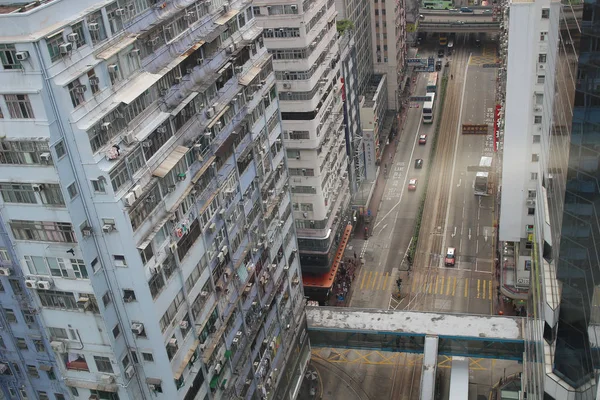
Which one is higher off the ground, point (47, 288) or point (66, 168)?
point (66, 168)

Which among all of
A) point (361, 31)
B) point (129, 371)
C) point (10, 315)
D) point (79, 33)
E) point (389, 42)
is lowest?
point (389, 42)

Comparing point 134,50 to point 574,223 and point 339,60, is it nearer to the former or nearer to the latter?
point 574,223

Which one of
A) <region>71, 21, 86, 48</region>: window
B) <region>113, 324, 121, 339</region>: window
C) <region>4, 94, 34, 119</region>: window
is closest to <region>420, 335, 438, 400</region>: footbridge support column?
<region>113, 324, 121, 339</region>: window

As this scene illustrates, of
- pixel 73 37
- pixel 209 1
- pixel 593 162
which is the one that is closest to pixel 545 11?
pixel 209 1

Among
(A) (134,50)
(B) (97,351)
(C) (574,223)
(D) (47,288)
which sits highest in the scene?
(A) (134,50)

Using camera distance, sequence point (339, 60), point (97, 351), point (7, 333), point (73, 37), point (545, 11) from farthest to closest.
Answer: point (339, 60), point (545, 11), point (7, 333), point (97, 351), point (73, 37)

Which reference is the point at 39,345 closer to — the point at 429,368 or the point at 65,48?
the point at 65,48

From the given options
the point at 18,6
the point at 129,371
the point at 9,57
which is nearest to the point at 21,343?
the point at 129,371
